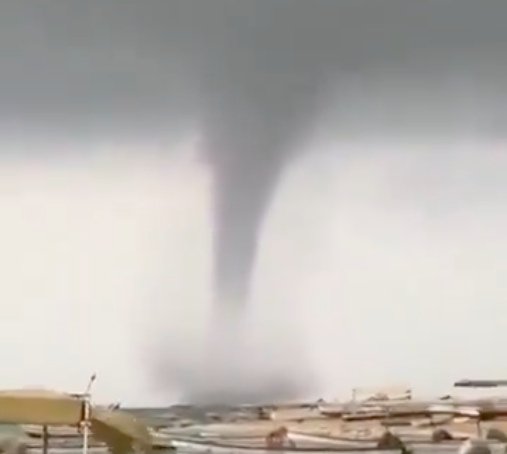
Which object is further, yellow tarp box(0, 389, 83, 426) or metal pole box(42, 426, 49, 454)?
metal pole box(42, 426, 49, 454)

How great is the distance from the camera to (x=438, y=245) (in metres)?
1.24

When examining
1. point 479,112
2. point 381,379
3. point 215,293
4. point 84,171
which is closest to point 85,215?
point 84,171

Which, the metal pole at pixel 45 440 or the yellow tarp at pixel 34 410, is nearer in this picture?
the yellow tarp at pixel 34 410

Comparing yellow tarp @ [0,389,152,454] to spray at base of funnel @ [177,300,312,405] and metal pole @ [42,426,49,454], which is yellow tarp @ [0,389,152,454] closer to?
metal pole @ [42,426,49,454]

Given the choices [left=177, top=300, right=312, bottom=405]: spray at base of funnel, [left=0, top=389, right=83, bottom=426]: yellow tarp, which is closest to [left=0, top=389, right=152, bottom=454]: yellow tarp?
[left=0, top=389, right=83, bottom=426]: yellow tarp

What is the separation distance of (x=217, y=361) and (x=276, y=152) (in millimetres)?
300

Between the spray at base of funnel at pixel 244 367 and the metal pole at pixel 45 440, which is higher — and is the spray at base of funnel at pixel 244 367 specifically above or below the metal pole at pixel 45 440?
above

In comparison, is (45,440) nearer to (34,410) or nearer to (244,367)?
(34,410)

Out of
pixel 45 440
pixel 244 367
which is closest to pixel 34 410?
pixel 45 440

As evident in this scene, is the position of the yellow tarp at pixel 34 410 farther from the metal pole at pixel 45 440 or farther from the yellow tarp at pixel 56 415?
the metal pole at pixel 45 440

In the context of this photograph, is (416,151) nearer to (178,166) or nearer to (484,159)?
(484,159)

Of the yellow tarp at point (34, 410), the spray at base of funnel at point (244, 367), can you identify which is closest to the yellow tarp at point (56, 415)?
the yellow tarp at point (34, 410)

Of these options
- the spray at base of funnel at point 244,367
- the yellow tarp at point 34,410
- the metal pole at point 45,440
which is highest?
the spray at base of funnel at point 244,367

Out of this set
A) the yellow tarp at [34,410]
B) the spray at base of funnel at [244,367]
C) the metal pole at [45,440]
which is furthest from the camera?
the spray at base of funnel at [244,367]
